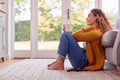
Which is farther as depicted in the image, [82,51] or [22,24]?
[22,24]

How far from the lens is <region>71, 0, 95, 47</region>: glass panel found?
463cm

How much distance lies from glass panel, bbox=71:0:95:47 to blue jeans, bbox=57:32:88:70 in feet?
7.39

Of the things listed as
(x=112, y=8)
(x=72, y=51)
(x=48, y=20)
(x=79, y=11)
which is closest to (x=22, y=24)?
(x=48, y=20)

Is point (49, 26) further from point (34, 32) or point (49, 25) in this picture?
point (34, 32)

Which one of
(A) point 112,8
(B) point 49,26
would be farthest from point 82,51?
(A) point 112,8

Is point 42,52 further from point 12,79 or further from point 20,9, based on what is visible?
point 12,79

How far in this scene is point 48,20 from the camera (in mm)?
4652

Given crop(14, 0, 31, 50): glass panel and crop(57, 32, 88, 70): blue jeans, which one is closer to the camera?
crop(57, 32, 88, 70): blue jeans

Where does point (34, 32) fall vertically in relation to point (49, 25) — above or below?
below

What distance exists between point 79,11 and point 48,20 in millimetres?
667

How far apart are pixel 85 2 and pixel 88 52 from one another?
243 cm

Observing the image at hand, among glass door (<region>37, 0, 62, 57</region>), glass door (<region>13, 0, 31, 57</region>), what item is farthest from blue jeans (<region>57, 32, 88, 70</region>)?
glass door (<region>13, 0, 31, 57</region>)

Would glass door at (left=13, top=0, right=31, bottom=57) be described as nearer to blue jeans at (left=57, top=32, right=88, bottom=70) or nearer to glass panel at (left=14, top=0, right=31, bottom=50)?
glass panel at (left=14, top=0, right=31, bottom=50)

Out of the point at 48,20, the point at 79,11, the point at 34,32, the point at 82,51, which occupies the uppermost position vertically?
the point at 79,11
